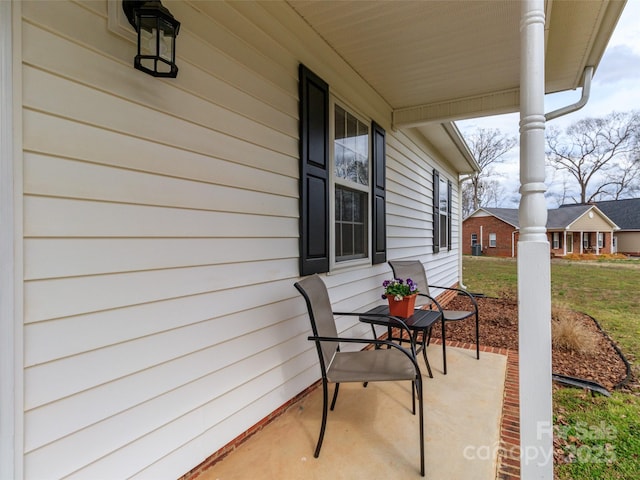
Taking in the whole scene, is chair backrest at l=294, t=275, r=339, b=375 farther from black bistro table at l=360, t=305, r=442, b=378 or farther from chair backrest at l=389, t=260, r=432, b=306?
chair backrest at l=389, t=260, r=432, b=306

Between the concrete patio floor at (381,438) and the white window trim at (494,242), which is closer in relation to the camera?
the concrete patio floor at (381,438)

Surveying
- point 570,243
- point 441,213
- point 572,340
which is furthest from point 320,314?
point 570,243

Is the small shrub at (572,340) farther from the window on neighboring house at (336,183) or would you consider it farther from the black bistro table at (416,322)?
the window on neighboring house at (336,183)

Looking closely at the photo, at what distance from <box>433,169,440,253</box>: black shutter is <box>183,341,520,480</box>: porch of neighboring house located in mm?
4087

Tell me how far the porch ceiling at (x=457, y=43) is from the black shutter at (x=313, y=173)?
442 millimetres

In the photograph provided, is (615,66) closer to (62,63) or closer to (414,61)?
(414,61)

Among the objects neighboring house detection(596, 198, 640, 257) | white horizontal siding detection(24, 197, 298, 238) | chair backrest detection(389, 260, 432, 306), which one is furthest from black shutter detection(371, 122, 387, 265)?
neighboring house detection(596, 198, 640, 257)

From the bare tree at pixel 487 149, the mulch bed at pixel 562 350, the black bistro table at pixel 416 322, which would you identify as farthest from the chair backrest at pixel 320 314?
the bare tree at pixel 487 149

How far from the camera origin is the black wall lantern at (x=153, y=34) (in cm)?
135

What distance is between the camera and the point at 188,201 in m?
1.71

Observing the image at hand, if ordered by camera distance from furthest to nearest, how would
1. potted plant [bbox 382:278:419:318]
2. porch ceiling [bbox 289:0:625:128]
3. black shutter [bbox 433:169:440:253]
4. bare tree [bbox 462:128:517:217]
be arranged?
bare tree [bbox 462:128:517:217]
black shutter [bbox 433:169:440:253]
potted plant [bbox 382:278:419:318]
porch ceiling [bbox 289:0:625:128]

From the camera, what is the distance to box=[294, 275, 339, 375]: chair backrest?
2006 mm

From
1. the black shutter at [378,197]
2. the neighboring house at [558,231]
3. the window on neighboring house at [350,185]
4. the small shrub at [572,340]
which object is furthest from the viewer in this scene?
the neighboring house at [558,231]

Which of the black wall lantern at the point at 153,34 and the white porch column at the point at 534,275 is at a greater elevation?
the black wall lantern at the point at 153,34
